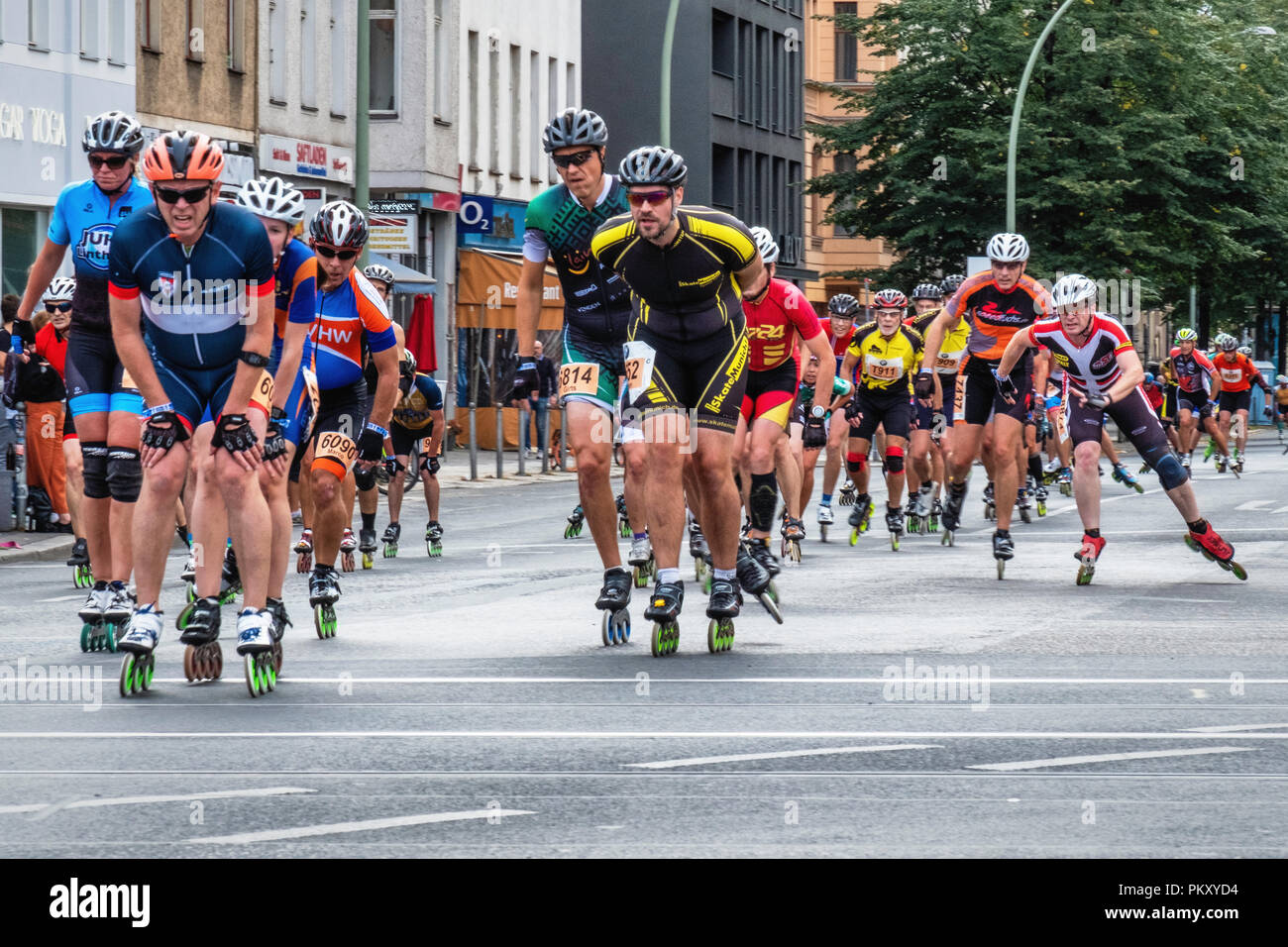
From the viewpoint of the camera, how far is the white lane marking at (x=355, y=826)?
6430mm

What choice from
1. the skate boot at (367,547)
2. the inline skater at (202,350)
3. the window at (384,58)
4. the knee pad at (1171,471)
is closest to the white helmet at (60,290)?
the skate boot at (367,547)

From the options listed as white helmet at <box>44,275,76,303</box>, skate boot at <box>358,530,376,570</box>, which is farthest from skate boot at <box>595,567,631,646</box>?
white helmet at <box>44,275,76,303</box>

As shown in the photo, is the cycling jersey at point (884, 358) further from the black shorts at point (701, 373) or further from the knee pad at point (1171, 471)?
the black shorts at point (701, 373)

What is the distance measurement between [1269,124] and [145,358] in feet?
171

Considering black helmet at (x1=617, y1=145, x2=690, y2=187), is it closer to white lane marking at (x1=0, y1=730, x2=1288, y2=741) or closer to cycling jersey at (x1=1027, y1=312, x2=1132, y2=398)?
white lane marking at (x1=0, y1=730, x2=1288, y2=741)

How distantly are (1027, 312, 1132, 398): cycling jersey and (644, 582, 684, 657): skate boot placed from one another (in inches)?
229

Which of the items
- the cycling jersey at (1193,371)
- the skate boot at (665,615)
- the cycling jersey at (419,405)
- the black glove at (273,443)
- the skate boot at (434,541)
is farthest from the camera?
the cycling jersey at (1193,371)

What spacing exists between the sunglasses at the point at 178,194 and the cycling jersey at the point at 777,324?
17.6ft

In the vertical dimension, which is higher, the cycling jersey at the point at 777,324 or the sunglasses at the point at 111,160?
the sunglasses at the point at 111,160

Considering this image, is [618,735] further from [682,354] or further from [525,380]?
[525,380]

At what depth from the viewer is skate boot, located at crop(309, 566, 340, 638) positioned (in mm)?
11922

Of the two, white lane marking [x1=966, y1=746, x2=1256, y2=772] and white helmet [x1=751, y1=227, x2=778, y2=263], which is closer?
white lane marking [x1=966, y1=746, x2=1256, y2=772]
